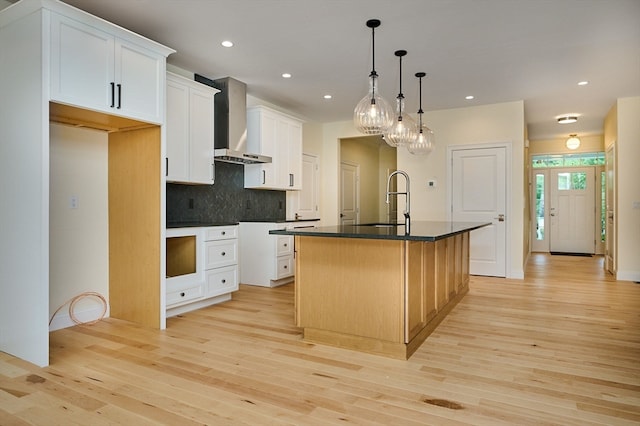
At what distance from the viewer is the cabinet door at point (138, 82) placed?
3078 millimetres

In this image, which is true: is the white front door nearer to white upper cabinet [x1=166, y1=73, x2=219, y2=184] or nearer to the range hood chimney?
the range hood chimney

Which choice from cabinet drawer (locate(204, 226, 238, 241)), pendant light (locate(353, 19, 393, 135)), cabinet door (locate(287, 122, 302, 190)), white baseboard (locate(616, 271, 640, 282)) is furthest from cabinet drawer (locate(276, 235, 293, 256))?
white baseboard (locate(616, 271, 640, 282))

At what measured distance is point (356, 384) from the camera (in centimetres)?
237

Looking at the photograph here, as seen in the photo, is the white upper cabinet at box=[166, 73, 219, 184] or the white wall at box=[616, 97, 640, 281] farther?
the white wall at box=[616, 97, 640, 281]

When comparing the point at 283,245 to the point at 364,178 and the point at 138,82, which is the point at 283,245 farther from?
the point at 364,178

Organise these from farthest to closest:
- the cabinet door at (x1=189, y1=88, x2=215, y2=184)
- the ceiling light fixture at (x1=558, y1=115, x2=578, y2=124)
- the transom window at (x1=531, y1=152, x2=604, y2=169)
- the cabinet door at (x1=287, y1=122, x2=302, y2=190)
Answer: the transom window at (x1=531, y1=152, x2=604, y2=169), the ceiling light fixture at (x1=558, y1=115, x2=578, y2=124), the cabinet door at (x1=287, y1=122, x2=302, y2=190), the cabinet door at (x1=189, y1=88, x2=215, y2=184)

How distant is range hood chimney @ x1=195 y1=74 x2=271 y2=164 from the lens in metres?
4.82

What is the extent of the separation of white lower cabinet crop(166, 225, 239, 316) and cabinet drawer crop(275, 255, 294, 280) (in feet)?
2.99

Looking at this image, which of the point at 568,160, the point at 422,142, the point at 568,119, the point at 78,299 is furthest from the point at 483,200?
the point at 78,299

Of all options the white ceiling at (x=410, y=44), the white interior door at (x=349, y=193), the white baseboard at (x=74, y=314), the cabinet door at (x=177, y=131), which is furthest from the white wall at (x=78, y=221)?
the white interior door at (x=349, y=193)

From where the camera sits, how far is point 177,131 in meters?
4.01

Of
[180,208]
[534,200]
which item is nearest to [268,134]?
[180,208]

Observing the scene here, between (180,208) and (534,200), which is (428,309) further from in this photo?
(534,200)

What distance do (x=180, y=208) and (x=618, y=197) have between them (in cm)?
622
